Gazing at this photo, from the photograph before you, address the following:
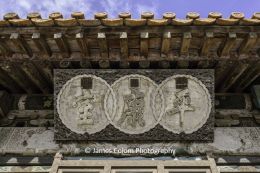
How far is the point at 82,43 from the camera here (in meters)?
5.79

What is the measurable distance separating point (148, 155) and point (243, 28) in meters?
1.85

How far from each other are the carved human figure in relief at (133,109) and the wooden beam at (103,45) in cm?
56

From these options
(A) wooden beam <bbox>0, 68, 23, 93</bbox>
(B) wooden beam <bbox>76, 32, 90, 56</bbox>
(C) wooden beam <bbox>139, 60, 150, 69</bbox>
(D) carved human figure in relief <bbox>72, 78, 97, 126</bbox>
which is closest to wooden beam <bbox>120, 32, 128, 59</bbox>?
(C) wooden beam <bbox>139, 60, 150, 69</bbox>

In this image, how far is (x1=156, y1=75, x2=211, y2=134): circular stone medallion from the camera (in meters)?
6.13

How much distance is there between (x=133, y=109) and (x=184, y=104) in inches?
24.8

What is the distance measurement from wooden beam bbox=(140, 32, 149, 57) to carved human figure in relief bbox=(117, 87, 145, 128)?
0.51m

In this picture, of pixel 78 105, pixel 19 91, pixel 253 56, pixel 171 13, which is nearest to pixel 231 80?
pixel 253 56

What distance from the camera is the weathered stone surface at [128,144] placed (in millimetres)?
6086

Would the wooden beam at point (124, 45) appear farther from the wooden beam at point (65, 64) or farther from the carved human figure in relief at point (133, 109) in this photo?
the wooden beam at point (65, 64)

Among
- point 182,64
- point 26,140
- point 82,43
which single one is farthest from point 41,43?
point 182,64

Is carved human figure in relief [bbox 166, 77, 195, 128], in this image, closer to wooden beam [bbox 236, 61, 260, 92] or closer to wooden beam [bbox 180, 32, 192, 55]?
wooden beam [bbox 180, 32, 192, 55]

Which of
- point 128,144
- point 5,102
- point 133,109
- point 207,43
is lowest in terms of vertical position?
point 128,144

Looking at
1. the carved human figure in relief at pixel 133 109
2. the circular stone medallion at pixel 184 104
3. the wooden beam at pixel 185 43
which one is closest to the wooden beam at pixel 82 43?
the carved human figure in relief at pixel 133 109

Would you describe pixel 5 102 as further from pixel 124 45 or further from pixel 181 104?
pixel 181 104
